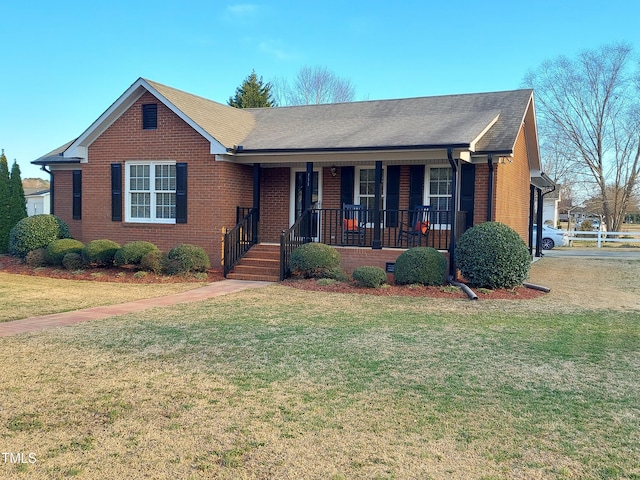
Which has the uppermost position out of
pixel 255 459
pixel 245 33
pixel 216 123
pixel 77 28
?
pixel 245 33

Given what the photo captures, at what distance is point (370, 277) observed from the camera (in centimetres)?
1159

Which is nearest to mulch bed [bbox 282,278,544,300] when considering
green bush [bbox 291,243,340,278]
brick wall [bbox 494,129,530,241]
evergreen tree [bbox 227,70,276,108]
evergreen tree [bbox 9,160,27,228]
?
green bush [bbox 291,243,340,278]

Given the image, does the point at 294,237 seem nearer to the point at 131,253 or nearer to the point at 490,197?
the point at 131,253

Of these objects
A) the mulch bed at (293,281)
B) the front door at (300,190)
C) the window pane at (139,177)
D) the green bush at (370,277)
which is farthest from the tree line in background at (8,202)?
the green bush at (370,277)

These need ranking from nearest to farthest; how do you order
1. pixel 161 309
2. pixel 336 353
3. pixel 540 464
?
pixel 540 464
pixel 336 353
pixel 161 309

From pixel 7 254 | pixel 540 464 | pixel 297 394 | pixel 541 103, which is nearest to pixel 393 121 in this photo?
pixel 297 394

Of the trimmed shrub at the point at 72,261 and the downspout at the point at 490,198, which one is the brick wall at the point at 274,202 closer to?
the trimmed shrub at the point at 72,261

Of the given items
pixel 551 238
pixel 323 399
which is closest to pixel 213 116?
pixel 323 399

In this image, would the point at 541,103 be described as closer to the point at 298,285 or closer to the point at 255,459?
the point at 298,285

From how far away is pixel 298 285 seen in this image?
12.1 metres

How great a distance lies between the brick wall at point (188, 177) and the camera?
14.3 m

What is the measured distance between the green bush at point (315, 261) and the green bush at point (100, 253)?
16.5 ft

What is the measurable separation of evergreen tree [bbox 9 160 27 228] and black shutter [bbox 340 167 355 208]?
12115 millimetres

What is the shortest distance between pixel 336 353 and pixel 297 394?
1.49 meters
